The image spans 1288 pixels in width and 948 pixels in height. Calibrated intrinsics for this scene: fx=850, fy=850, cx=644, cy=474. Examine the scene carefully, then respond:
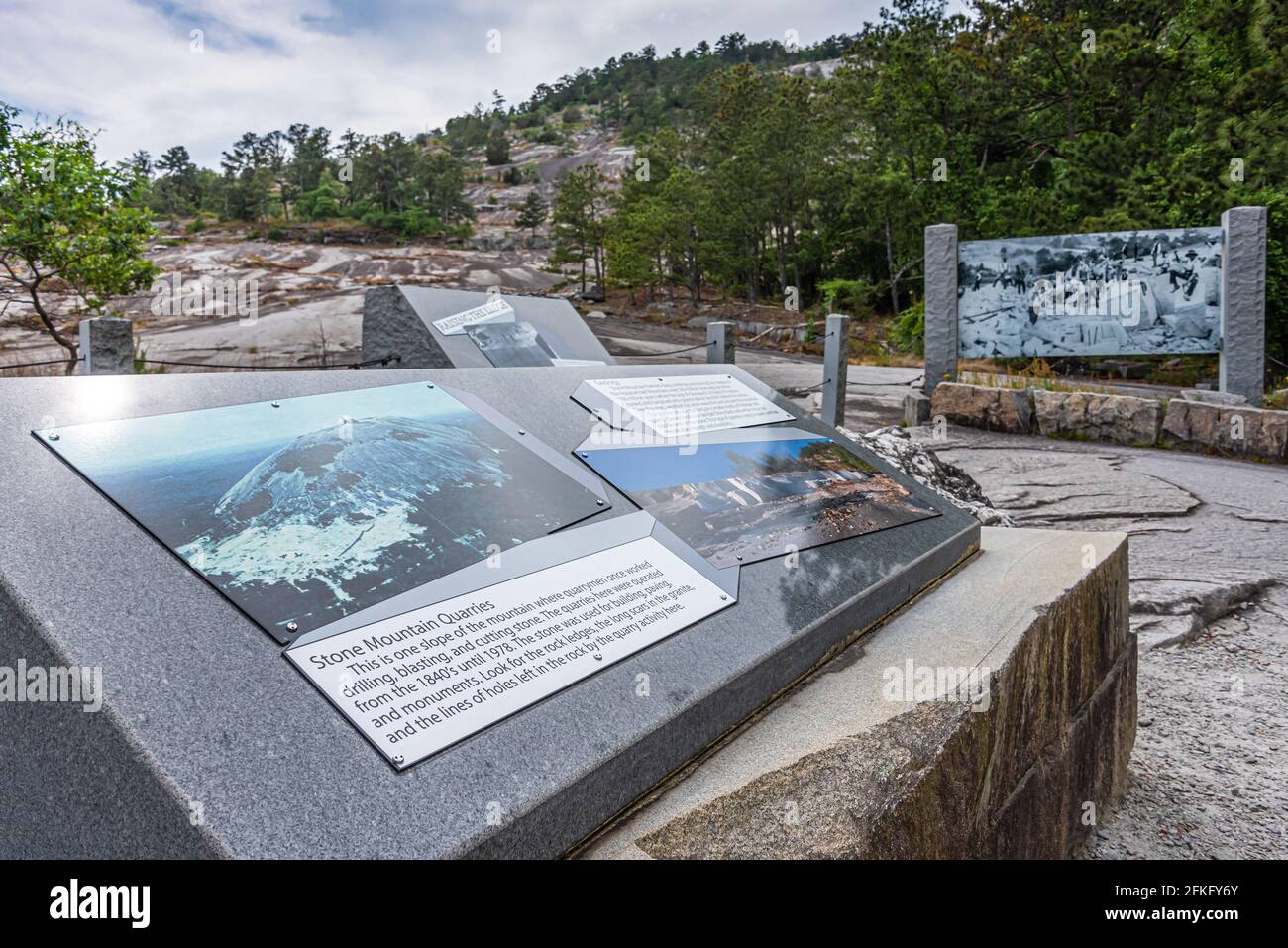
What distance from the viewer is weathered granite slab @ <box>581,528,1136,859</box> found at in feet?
4.94

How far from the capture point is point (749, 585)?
2137mm

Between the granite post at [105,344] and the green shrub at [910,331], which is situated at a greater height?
the green shrub at [910,331]

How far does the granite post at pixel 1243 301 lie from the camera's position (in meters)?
8.92

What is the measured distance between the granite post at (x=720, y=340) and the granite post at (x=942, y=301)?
4.15 m

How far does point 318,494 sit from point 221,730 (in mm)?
624

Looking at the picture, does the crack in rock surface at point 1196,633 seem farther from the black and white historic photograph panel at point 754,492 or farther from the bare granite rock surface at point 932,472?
the black and white historic photograph panel at point 754,492

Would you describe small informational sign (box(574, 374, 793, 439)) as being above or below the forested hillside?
below

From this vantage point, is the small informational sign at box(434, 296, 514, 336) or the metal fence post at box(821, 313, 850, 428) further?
the metal fence post at box(821, 313, 850, 428)

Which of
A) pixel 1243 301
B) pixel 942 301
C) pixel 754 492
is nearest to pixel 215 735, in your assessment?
pixel 754 492

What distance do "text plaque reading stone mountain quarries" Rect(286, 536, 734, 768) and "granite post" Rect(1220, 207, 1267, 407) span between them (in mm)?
9503

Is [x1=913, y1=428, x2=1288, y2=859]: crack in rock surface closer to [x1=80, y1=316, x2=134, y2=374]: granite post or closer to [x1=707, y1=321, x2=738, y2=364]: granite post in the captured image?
[x1=707, y1=321, x2=738, y2=364]: granite post

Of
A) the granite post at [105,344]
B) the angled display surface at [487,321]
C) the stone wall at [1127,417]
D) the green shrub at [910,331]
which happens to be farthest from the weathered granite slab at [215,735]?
the green shrub at [910,331]

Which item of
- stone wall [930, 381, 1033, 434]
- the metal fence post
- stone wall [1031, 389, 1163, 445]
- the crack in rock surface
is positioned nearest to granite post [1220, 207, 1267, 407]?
stone wall [1031, 389, 1163, 445]
